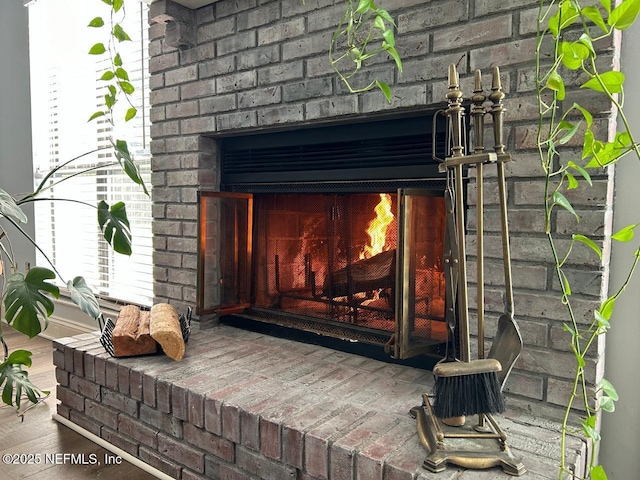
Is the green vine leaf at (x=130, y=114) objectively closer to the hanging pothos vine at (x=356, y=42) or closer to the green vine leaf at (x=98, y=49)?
the green vine leaf at (x=98, y=49)

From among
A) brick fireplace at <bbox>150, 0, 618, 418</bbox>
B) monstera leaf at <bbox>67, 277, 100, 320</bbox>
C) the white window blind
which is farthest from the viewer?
the white window blind

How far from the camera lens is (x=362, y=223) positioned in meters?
1.86

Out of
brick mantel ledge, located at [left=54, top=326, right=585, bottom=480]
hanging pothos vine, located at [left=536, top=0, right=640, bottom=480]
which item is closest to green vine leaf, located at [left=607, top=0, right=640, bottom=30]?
hanging pothos vine, located at [left=536, top=0, right=640, bottom=480]

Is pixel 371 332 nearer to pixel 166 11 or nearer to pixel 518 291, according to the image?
pixel 518 291

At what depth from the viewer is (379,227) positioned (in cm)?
182

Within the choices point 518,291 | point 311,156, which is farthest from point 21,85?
point 518,291

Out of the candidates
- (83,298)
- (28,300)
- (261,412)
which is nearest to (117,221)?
(83,298)

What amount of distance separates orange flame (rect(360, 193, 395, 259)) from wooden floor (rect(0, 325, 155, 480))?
1101 millimetres

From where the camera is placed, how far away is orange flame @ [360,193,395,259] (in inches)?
70.5

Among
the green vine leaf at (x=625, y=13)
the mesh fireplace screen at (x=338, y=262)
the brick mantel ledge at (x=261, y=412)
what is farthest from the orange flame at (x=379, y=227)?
the green vine leaf at (x=625, y=13)

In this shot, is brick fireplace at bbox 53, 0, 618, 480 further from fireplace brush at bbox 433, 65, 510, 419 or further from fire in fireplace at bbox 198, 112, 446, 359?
fireplace brush at bbox 433, 65, 510, 419

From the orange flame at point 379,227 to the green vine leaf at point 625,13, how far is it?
945 mm

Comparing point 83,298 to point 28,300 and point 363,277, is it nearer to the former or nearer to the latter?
point 28,300

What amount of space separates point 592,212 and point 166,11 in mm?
1772
